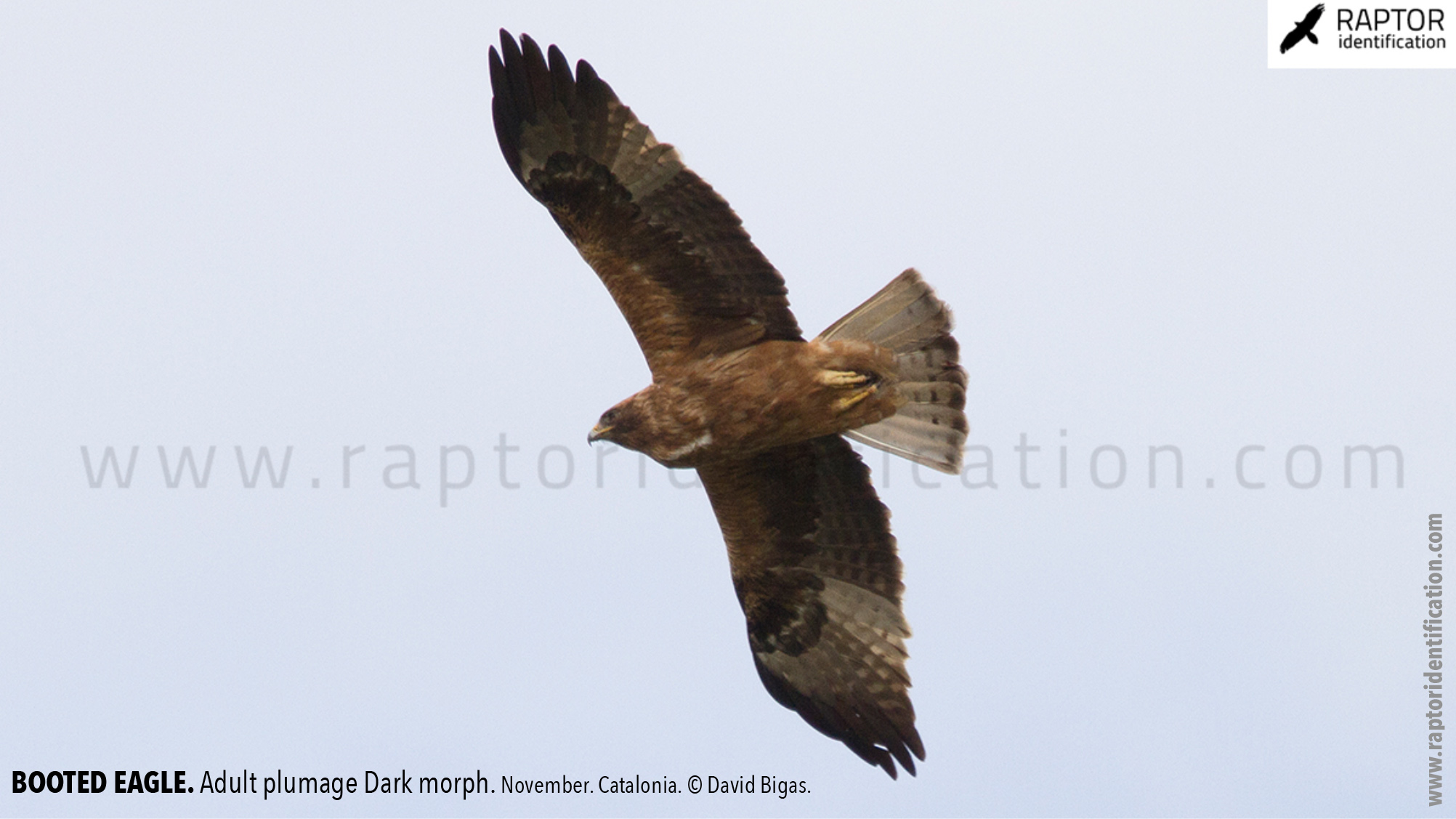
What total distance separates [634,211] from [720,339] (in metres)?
0.84

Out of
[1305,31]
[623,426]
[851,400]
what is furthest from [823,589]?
[1305,31]

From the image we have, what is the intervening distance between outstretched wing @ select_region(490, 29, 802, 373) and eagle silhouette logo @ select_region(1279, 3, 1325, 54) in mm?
4460

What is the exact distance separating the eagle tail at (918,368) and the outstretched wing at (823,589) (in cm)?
37

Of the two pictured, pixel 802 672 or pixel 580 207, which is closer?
pixel 580 207

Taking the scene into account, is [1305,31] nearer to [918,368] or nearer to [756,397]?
[918,368]

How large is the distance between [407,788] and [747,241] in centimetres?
398

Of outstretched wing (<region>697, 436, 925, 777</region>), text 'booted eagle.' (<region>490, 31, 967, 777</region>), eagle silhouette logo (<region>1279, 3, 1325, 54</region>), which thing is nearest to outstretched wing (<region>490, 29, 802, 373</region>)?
text 'booted eagle.' (<region>490, 31, 967, 777</region>)

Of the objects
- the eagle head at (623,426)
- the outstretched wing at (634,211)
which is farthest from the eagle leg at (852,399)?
the eagle head at (623,426)

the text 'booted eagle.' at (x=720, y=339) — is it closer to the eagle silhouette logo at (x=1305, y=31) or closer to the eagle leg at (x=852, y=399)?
the eagle leg at (x=852, y=399)

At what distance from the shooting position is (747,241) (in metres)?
9.05

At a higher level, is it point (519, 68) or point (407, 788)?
point (519, 68)

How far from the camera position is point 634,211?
9094 mm

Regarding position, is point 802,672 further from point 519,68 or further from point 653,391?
point 519,68

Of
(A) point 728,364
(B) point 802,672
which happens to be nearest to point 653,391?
(A) point 728,364
